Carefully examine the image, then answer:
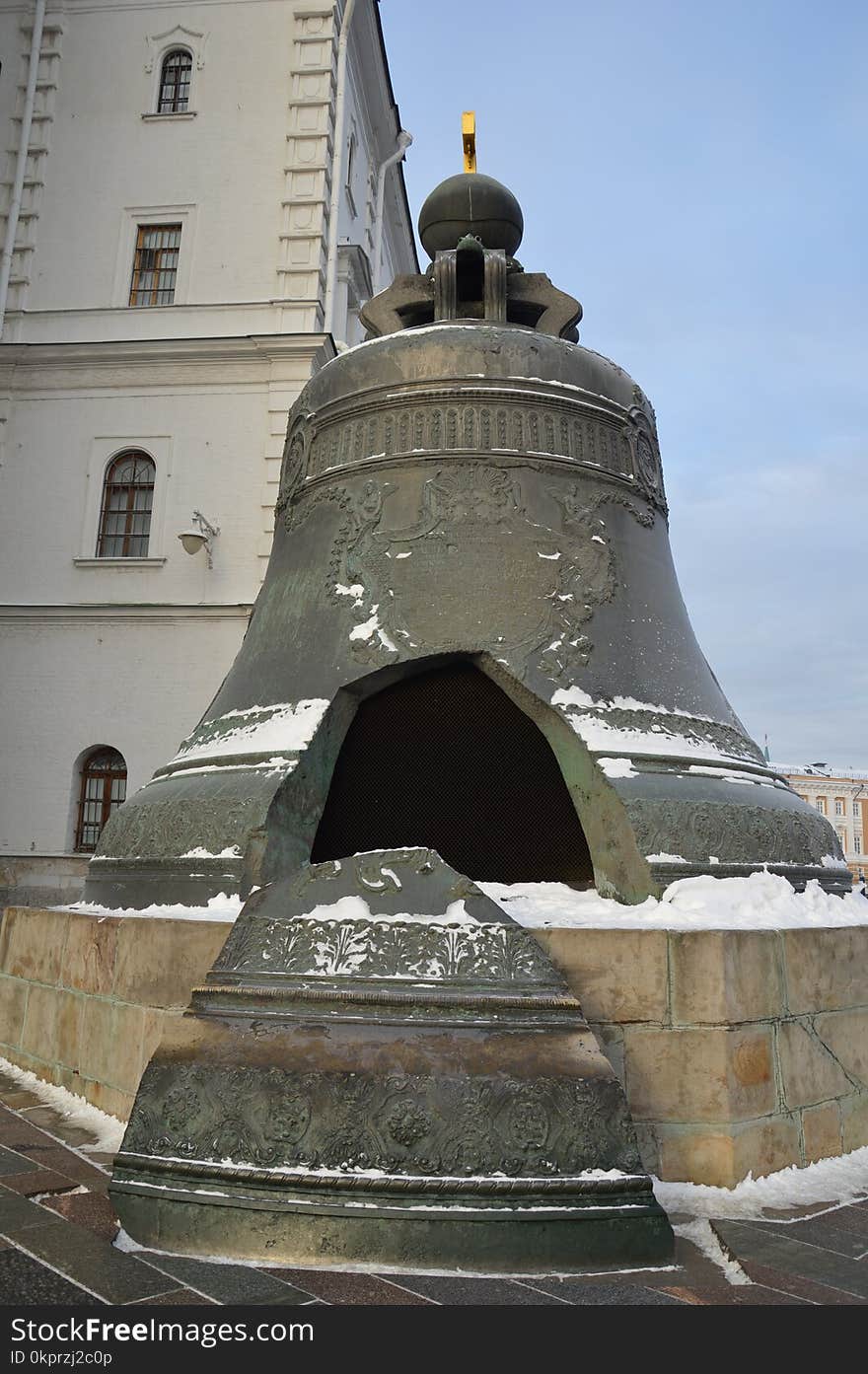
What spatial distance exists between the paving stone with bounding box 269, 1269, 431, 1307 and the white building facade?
38.2 feet

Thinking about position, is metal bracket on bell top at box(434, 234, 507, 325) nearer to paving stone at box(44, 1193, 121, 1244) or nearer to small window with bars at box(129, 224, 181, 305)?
paving stone at box(44, 1193, 121, 1244)

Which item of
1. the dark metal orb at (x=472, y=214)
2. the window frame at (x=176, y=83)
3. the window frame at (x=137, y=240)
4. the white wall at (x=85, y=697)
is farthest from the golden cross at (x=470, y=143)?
the window frame at (x=176, y=83)

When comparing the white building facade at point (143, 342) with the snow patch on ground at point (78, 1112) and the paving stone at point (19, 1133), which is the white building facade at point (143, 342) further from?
the paving stone at point (19, 1133)

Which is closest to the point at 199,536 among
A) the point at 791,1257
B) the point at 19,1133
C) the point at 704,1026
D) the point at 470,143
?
the point at 470,143

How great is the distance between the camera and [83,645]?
1388cm

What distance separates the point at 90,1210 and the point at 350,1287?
0.68 meters

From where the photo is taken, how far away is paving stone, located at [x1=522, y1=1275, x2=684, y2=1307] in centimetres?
176

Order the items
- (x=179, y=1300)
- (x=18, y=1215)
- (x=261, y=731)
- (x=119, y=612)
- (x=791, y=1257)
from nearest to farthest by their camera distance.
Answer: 1. (x=179, y=1300)
2. (x=791, y=1257)
3. (x=18, y=1215)
4. (x=261, y=731)
5. (x=119, y=612)

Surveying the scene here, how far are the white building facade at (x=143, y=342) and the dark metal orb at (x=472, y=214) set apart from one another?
9069 mm

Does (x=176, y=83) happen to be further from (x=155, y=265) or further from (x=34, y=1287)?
(x=34, y=1287)

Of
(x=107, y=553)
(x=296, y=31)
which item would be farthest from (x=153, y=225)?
(x=107, y=553)

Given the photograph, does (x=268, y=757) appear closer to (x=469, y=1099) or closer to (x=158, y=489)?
(x=469, y=1099)

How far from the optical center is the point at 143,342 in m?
14.6

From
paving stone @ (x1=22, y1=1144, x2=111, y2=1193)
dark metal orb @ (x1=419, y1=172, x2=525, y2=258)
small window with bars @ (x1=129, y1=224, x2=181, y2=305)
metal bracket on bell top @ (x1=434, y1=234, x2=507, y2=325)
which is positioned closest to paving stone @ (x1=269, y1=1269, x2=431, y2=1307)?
paving stone @ (x1=22, y1=1144, x2=111, y2=1193)
